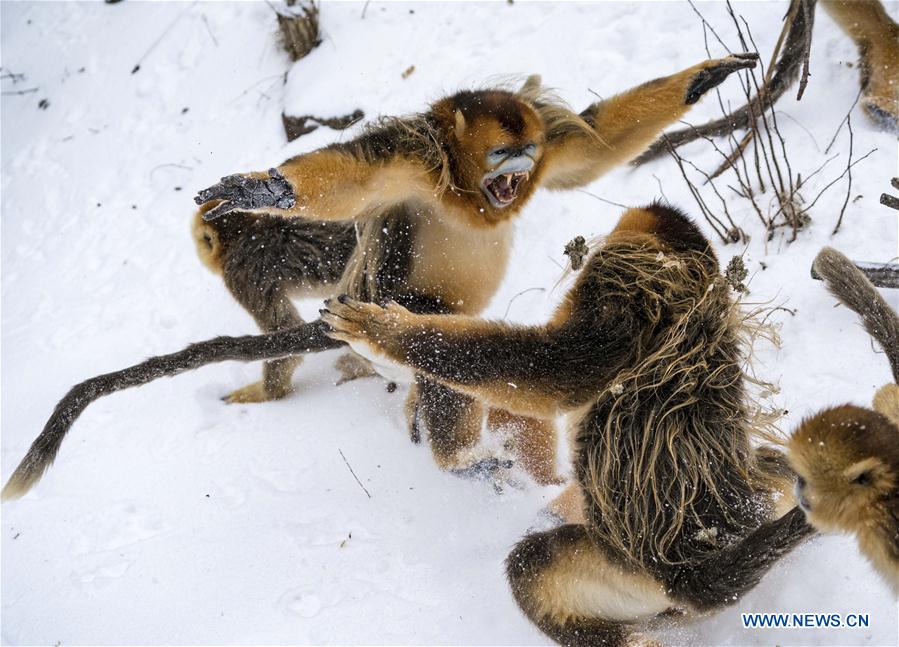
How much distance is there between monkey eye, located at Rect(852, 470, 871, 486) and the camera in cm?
207

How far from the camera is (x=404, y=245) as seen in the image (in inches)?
175

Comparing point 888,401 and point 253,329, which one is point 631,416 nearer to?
point 888,401

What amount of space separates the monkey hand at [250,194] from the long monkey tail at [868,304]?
2414mm

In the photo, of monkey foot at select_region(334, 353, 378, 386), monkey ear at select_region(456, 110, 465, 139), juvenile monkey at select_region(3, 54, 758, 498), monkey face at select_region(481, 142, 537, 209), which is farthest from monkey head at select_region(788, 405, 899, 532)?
monkey foot at select_region(334, 353, 378, 386)

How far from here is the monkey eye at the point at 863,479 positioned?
2.07 m

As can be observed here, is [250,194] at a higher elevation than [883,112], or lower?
higher

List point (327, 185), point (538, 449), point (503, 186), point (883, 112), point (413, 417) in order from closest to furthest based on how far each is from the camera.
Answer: point (327, 185)
point (503, 186)
point (538, 449)
point (413, 417)
point (883, 112)

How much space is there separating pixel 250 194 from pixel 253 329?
286cm

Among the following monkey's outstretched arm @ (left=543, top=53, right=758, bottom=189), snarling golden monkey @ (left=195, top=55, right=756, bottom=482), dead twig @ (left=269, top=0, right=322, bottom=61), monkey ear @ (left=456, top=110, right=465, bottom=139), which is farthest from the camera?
dead twig @ (left=269, top=0, right=322, bottom=61)

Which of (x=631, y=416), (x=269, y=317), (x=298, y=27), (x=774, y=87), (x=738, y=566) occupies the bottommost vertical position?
(x=269, y=317)

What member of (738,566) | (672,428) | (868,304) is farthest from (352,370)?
(868,304)

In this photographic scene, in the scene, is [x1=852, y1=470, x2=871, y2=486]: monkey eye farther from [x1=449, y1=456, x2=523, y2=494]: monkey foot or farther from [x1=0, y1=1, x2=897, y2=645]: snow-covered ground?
[x1=449, y1=456, x2=523, y2=494]: monkey foot

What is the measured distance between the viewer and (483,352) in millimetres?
3021

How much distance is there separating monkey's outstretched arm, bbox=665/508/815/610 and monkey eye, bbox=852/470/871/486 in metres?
0.62
